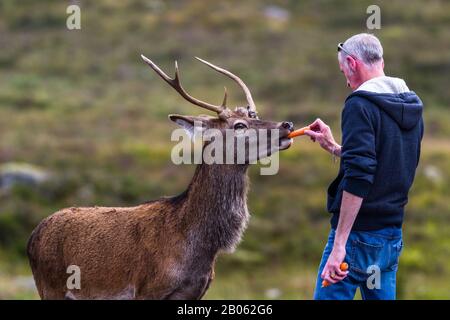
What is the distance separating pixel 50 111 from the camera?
36.0 metres

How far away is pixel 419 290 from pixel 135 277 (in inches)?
427

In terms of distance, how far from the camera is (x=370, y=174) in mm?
6598

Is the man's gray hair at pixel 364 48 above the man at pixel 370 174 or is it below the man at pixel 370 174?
above

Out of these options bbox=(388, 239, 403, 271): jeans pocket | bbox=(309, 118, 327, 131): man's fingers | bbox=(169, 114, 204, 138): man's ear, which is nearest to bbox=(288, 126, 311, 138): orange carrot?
bbox=(309, 118, 327, 131): man's fingers

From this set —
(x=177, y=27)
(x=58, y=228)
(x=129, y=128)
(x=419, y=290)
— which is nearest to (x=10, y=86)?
(x=129, y=128)

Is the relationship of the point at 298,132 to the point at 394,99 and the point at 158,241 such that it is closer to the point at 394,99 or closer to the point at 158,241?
the point at 394,99

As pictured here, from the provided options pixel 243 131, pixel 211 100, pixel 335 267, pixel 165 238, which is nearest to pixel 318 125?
pixel 243 131

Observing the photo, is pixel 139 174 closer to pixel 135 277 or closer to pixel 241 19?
pixel 135 277

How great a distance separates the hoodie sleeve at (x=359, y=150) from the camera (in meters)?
6.57

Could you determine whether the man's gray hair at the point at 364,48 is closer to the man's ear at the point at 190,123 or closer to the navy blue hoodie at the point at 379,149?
the navy blue hoodie at the point at 379,149

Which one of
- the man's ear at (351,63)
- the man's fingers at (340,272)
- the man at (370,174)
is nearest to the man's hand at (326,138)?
the man at (370,174)

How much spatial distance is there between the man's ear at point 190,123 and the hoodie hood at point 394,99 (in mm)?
1860

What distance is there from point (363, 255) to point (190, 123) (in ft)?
7.02

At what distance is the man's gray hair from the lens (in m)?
6.84
